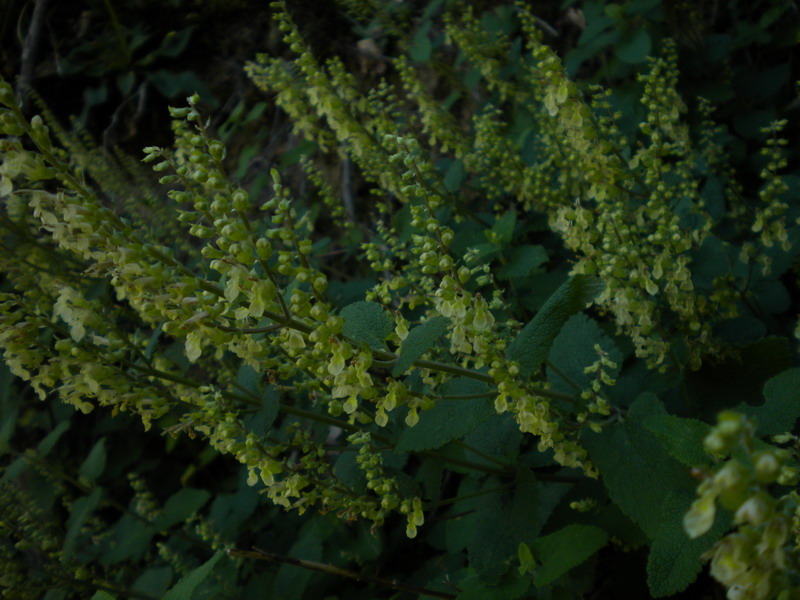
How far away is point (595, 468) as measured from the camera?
80.9 inches

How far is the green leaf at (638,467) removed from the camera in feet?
5.98

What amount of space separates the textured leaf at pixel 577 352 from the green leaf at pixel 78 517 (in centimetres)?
247

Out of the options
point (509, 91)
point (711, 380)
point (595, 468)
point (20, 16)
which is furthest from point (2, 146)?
point (20, 16)

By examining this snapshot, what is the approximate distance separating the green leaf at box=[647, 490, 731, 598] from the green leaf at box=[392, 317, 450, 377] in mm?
723

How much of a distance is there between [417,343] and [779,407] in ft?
3.43

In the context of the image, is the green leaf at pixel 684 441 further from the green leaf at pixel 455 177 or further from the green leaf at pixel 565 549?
the green leaf at pixel 455 177

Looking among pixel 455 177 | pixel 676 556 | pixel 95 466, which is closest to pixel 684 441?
pixel 676 556

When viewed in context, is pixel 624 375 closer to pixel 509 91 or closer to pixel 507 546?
pixel 507 546

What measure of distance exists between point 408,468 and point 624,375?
50.8 inches

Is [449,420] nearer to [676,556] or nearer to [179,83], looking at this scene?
[676,556]

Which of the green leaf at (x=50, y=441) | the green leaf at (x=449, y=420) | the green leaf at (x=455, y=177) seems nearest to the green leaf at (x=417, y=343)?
the green leaf at (x=449, y=420)

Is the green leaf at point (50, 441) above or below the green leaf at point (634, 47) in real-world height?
below

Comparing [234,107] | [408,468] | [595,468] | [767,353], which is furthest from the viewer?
[234,107]

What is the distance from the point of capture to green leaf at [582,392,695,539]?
71.7 inches
